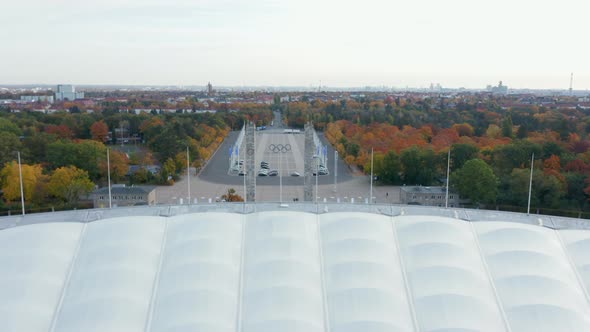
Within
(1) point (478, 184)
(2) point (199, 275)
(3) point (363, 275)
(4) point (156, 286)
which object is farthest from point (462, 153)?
(4) point (156, 286)

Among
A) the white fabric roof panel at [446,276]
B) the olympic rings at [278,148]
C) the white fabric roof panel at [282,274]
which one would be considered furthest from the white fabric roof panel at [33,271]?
the olympic rings at [278,148]

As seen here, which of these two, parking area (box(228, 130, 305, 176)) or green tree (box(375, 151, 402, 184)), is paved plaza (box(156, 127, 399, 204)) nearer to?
parking area (box(228, 130, 305, 176))

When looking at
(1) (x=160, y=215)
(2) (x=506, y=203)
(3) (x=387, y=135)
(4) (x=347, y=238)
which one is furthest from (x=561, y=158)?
(1) (x=160, y=215)

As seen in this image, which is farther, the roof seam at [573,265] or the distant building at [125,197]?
the distant building at [125,197]

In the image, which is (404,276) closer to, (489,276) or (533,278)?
(489,276)

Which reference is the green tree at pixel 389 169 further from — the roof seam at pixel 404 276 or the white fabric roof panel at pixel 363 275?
the white fabric roof panel at pixel 363 275

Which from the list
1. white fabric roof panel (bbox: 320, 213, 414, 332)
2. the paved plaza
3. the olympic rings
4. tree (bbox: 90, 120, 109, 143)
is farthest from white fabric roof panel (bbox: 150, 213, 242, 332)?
tree (bbox: 90, 120, 109, 143)
